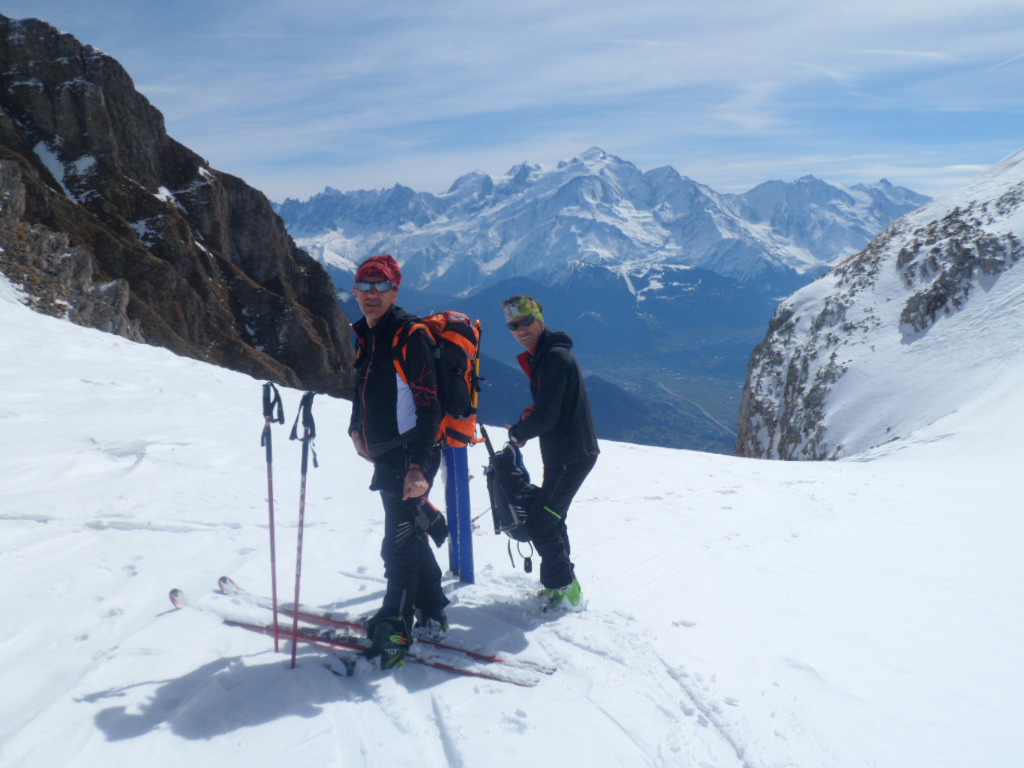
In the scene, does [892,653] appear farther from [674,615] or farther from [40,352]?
[40,352]

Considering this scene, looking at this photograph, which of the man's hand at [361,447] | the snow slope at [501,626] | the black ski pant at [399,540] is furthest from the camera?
the man's hand at [361,447]

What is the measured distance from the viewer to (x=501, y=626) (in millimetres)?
5434

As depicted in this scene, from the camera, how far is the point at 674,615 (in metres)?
5.82

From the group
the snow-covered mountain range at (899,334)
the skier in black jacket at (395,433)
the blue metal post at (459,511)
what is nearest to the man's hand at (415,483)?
the skier in black jacket at (395,433)

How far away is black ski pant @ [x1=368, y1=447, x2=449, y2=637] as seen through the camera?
472 cm

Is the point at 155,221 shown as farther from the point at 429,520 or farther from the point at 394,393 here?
the point at 429,520

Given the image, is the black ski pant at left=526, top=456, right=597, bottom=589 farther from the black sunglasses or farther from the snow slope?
the black sunglasses

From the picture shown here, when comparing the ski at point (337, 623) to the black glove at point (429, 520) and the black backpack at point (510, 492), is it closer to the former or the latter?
the black glove at point (429, 520)

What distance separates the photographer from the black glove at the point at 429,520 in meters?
4.66

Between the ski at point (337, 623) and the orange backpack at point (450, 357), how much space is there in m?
1.62

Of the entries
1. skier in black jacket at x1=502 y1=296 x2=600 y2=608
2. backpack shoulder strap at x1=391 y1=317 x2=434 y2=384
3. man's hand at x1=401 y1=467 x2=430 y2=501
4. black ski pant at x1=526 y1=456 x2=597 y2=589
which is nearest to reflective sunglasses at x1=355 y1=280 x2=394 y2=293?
backpack shoulder strap at x1=391 y1=317 x2=434 y2=384

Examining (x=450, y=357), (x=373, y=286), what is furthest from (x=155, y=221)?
(x=450, y=357)

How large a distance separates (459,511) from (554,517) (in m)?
1.00

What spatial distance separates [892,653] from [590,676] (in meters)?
2.60
